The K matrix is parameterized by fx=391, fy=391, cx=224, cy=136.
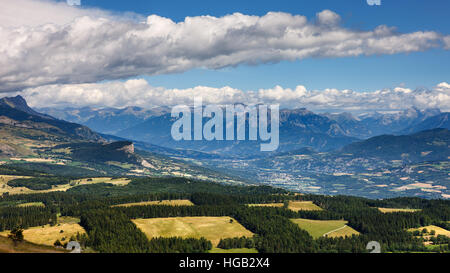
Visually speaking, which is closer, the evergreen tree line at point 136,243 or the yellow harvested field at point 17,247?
the yellow harvested field at point 17,247

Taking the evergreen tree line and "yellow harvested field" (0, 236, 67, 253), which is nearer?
"yellow harvested field" (0, 236, 67, 253)

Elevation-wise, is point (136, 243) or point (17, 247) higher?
point (17, 247)

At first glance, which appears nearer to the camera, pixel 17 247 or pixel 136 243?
pixel 17 247

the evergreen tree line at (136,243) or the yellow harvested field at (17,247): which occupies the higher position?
the yellow harvested field at (17,247)

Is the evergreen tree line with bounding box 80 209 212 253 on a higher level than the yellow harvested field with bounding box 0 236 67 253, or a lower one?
lower
